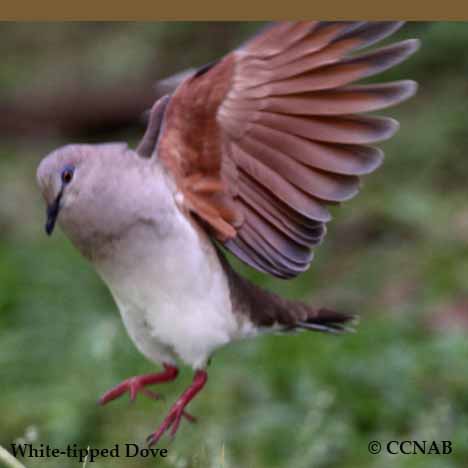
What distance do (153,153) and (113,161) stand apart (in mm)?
137

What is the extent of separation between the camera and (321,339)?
5488 millimetres

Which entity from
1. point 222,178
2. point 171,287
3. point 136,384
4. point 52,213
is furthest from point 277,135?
point 136,384

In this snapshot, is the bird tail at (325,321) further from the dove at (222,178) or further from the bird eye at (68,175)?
the bird eye at (68,175)

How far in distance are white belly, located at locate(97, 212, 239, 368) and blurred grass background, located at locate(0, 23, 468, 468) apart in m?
0.32

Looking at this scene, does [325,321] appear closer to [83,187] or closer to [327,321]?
[327,321]

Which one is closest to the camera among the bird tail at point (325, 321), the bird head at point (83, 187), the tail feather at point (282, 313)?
the bird head at point (83, 187)

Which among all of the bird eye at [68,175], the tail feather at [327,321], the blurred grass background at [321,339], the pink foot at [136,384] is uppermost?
the bird eye at [68,175]

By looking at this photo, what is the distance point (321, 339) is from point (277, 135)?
2497 millimetres

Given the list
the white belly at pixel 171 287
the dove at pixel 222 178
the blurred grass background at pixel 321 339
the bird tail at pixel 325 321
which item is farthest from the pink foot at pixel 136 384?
the bird tail at pixel 325 321

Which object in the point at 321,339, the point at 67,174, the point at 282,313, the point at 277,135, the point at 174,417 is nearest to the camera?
the point at 67,174

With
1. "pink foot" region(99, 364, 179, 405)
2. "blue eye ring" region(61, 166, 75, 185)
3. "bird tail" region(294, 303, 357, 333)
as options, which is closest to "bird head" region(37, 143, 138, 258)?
"blue eye ring" region(61, 166, 75, 185)

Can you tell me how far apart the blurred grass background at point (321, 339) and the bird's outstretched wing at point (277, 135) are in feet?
2.07

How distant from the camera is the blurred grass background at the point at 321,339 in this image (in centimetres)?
475

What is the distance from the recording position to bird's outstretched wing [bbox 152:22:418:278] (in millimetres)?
2990
